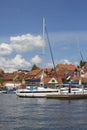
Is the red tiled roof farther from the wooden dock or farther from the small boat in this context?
the wooden dock

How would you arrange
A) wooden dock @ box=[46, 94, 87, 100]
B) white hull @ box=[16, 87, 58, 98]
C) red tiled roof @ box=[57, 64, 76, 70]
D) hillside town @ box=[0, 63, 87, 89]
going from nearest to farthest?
wooden dock @ box=[46, 94, 87, 100] < white hull @ box=[16, 87, 58, 98] < hillside town @ box=[0, 63, 87, 89] < red tiled roof @ box=[57, 64, 76, 70]

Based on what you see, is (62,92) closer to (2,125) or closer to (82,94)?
(82,94)

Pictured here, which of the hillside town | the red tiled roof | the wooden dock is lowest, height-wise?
the wooden dock

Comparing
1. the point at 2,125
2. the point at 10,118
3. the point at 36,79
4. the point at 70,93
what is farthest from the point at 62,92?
the point at 36,79

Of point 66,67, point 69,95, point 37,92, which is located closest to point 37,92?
point 37,92

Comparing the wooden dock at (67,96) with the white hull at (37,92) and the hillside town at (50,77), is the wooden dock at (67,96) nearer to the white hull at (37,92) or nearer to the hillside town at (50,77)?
the white hull at (37,92)

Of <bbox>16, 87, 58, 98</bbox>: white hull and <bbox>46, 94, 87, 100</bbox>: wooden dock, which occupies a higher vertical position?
<bbox>16, 87, 58, 98</bbox>: white hull

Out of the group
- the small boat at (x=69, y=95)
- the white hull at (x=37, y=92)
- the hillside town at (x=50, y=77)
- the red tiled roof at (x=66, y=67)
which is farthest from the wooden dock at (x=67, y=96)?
the red tiled roof at (x=66, y=67)

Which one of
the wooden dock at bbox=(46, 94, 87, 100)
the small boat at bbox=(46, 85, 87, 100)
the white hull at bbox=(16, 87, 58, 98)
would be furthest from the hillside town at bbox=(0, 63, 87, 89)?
the wooden dock at bbox=(46, 94, 87, 100)

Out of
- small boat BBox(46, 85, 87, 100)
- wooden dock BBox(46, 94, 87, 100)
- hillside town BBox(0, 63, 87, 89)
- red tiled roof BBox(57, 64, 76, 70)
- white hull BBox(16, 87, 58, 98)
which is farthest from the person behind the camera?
red tiled roof BBox(57, 64, 76, 70)

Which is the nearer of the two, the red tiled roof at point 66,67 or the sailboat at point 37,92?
the sailboat at point 37,92

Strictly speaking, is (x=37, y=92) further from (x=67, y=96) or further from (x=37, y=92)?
(x=67, y=96)

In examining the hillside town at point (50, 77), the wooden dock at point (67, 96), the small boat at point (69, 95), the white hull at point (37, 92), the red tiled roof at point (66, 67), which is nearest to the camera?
the wooden dock at point (67, 96)

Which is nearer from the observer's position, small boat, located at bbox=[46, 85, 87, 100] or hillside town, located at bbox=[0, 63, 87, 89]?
small boat, located at bbox=[46, 85, 87, 100]
